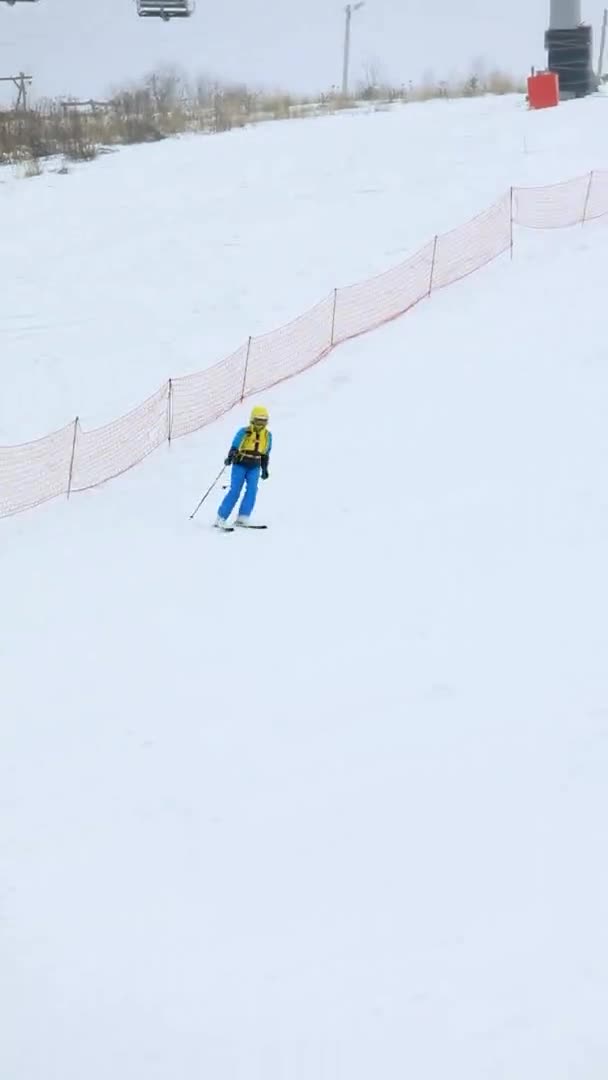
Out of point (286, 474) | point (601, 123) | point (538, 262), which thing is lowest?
point (286, 474)

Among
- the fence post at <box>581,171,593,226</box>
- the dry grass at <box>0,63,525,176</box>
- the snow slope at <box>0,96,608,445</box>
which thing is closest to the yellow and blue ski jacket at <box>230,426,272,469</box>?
the snow slope at <box>0,96,608,445</box>

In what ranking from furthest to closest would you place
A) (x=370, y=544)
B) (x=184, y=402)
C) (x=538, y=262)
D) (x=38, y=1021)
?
1. (x=538, y=262)
2. (x=184, y=402)
3. (x=370, y=544)
4. (x=38, y=1021)

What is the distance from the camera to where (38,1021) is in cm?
743

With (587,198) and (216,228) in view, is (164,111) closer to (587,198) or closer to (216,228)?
(216,228)

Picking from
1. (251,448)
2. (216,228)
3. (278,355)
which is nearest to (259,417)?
(251,448)

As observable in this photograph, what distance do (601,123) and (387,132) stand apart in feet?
Result: 20.9

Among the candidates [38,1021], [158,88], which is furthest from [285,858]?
[158,88]

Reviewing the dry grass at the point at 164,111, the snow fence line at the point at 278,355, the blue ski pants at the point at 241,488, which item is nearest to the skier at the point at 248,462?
the blue ski pants at the point at 241,488

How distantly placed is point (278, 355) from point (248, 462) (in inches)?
328

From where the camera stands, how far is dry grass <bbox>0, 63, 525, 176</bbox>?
41375mm

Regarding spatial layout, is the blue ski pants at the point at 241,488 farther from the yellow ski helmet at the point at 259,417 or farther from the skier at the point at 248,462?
the yellow ski helmet at the point at 259,417

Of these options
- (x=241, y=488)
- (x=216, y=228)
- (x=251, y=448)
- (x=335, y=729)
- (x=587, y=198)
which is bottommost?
(x=335, y=729)

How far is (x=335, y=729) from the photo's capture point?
10.7 meters

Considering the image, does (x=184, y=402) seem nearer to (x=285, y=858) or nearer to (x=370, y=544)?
(x=370, y=544)
